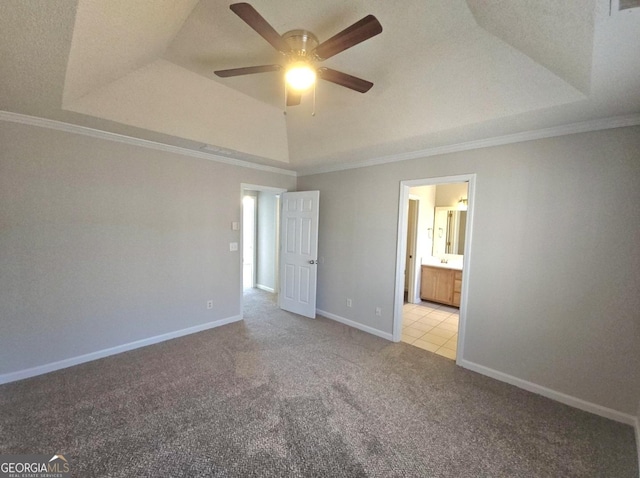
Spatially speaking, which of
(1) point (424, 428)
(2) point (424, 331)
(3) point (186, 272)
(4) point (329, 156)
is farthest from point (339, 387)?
(4) point (329, 156)

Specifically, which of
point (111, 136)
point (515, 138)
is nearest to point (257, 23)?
point (111, 136)

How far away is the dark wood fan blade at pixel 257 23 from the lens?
4.25 ft

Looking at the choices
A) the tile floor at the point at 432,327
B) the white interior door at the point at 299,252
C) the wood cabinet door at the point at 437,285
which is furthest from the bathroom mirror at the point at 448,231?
the white interior door at the point at 299,252

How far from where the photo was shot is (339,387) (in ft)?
8.38

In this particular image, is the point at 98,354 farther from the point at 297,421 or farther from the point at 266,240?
the point at 266,240

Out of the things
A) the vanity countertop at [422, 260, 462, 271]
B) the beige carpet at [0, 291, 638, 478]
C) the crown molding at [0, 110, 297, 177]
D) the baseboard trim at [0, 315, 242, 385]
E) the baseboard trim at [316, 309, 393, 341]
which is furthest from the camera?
the vanity countertop at [422, 260, 462, 271]

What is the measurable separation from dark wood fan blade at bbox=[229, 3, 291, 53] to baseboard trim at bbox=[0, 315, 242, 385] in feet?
11.5

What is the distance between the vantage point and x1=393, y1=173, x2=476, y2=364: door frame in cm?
292

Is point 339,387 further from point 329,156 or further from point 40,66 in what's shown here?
point 40,66

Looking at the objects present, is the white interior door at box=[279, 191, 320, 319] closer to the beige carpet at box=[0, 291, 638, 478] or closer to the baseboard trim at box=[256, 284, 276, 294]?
the baseboard trim at box=[256, 284, 276, 294]

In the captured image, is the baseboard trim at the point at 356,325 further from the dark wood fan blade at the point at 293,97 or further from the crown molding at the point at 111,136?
the dark wood fan blade at the point at 293,97

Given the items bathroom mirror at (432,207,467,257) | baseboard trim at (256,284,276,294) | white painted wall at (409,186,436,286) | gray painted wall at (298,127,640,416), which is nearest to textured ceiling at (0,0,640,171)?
gray painted wall at (298,127,640,416)

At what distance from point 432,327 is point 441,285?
4.28 ft

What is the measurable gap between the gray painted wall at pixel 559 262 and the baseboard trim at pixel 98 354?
3.48 metres
